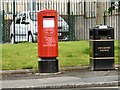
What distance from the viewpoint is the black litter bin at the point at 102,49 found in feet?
44.6

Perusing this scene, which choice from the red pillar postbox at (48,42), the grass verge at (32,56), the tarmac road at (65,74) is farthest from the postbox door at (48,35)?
the grass verge at (32,56)

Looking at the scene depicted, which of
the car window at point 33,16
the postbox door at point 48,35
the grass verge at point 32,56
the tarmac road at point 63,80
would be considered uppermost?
the car window at point 33,16

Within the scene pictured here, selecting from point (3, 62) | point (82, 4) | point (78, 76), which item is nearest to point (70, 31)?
point (82, 4)

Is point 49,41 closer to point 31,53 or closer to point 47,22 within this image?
point 47,22

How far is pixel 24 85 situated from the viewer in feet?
36.8

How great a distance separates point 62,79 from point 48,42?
5.34 ft

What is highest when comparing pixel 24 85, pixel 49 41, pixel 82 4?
pixel 82 4

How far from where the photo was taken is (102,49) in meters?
13.6

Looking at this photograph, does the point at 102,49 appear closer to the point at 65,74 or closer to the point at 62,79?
the point at 65,74

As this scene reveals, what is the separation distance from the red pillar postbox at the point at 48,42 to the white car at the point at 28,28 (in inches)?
416

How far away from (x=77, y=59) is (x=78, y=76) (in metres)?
2.63

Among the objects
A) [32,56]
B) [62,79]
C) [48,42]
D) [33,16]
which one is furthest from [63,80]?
[33,16]

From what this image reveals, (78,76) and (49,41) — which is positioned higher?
(49,41)

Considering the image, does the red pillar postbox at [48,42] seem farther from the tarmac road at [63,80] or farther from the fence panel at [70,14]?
the fence panel at [70,14]
